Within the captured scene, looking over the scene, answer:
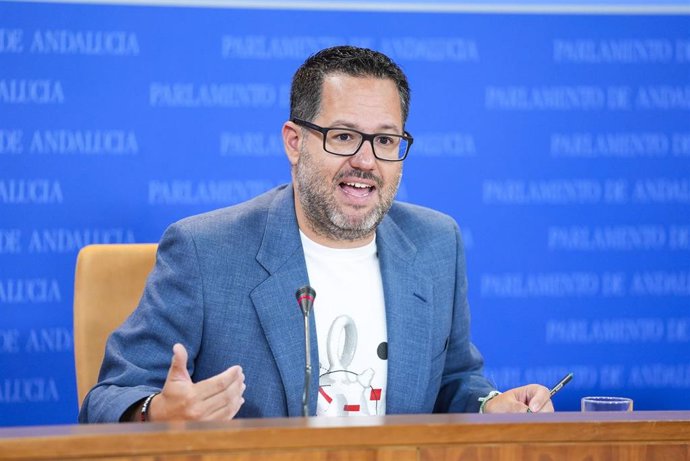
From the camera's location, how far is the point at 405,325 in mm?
2354

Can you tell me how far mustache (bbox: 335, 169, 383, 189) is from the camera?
2.33 m

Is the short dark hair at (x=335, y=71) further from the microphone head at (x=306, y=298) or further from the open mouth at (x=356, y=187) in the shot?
the microphone head at (x=306, y=298)

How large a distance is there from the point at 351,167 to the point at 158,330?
2.01ft

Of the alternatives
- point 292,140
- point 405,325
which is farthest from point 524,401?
point 292,140

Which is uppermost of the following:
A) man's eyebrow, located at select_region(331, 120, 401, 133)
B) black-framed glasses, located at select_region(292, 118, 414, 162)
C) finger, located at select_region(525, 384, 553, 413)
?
man's eyebrow, located at select_region(331, 120, 401, 133)

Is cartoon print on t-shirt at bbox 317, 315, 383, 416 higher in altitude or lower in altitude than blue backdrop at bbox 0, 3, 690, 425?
lower

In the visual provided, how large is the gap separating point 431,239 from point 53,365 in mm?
1435

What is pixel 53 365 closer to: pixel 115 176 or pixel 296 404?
pixel 115 176

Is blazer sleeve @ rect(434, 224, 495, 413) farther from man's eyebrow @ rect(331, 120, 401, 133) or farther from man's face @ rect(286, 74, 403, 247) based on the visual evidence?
man's eyebrow @ rect(331, 120, 401, 133)

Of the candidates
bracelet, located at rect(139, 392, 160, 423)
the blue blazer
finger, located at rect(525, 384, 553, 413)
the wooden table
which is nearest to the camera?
the wooden table

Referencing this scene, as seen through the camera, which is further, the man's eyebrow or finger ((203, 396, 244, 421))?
the man's eyebrow

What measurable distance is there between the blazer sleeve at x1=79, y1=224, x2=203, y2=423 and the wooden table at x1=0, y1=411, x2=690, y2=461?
26.7 inches

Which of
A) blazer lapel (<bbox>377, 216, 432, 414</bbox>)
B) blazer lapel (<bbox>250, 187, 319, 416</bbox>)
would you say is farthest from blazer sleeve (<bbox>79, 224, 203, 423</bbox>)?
blazer lapel (<bbox>377, 216, 432, 414</bbox>)

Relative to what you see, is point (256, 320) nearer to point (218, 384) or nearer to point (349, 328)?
point (349, 328)
